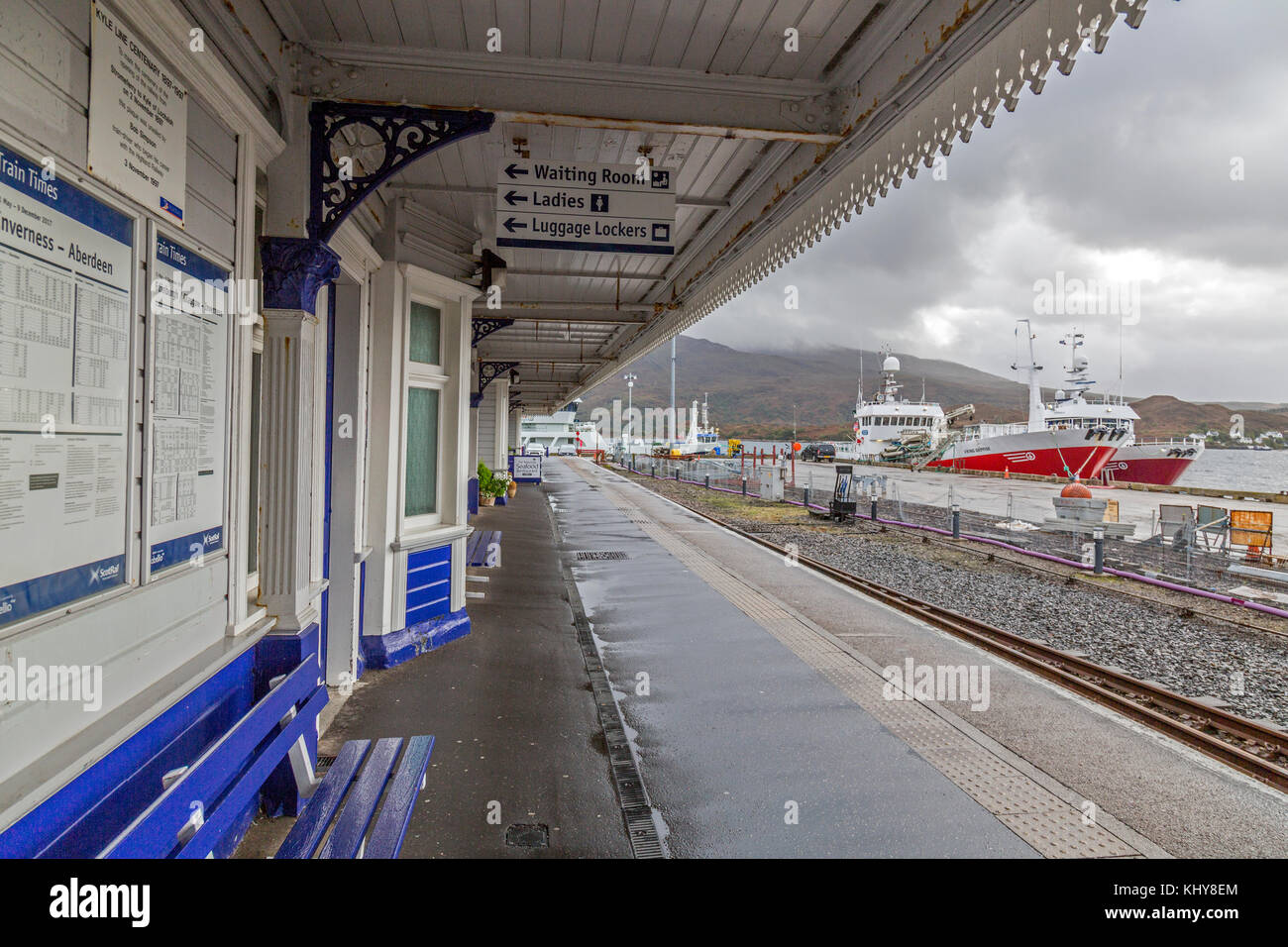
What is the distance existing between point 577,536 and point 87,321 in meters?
13.4

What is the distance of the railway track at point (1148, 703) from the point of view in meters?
4.83

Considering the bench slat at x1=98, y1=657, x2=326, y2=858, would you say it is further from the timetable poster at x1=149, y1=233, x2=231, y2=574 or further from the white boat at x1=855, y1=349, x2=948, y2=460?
the white boat at x1=855, y1=349, x2=948, y2=460

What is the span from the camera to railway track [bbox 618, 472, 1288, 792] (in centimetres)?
483

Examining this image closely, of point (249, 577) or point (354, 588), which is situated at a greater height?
point (249, 577)

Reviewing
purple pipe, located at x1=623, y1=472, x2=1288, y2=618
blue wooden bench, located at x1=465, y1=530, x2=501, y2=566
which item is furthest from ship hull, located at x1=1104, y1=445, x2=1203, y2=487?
blue wooden bench, located at x1=465, y1=530, x2=501, y2=566

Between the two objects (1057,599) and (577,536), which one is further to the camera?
A: (577,536)

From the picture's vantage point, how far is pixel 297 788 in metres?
3.51

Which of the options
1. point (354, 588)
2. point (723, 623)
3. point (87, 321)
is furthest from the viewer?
point (723, 623)

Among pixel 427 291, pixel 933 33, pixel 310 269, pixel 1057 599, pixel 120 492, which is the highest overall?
pixel 933 33

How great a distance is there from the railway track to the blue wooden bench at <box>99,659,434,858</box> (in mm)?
5427

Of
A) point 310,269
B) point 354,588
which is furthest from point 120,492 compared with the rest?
point 354,588

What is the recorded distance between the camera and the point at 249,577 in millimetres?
3873

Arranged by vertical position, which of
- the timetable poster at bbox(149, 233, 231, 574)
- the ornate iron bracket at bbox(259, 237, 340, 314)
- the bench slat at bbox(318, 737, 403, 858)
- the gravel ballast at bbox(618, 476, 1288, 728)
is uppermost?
the ornate iron bracket at bbox(259, 237, 340, 314)

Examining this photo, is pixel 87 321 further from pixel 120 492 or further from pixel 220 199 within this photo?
pixel 220 199
